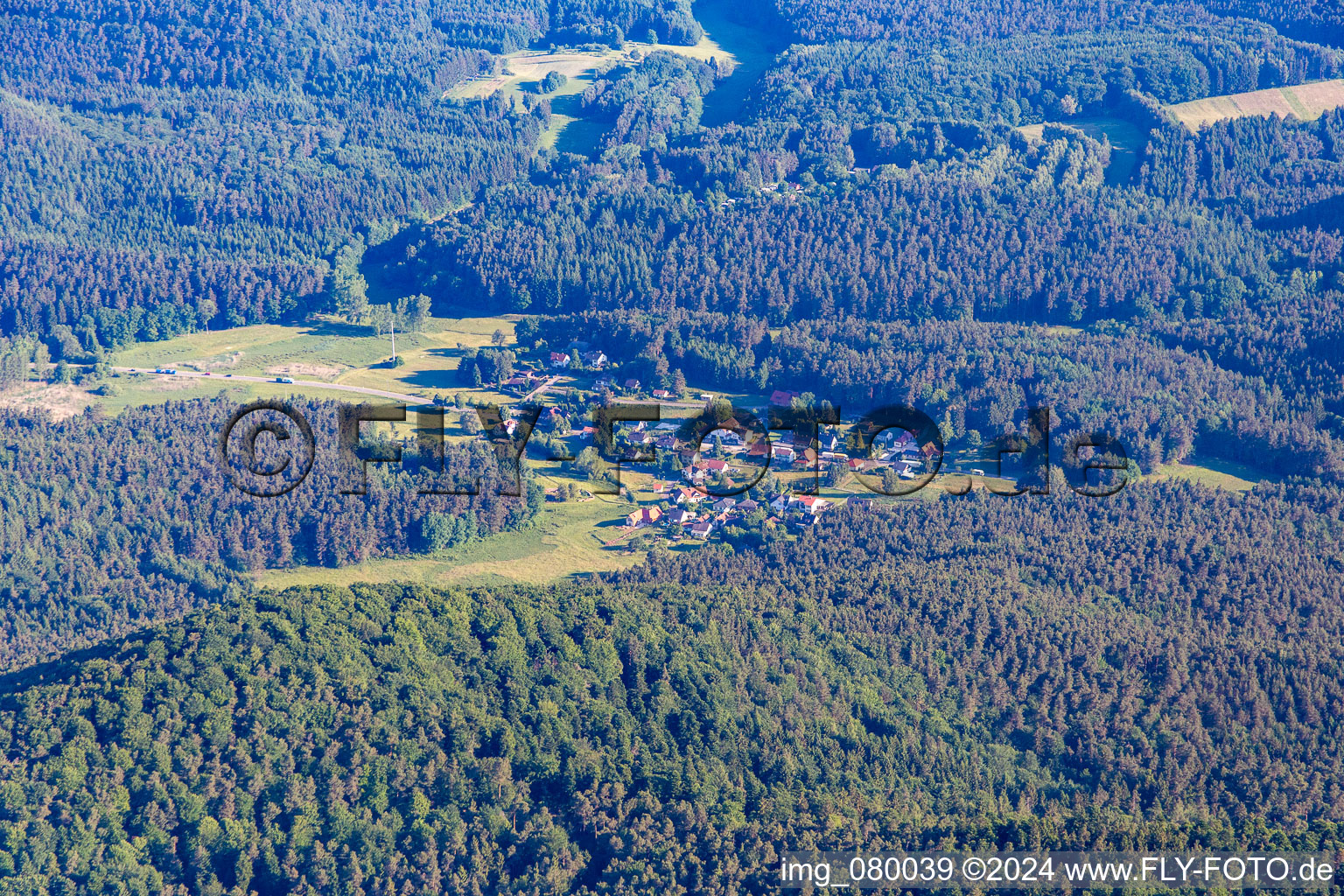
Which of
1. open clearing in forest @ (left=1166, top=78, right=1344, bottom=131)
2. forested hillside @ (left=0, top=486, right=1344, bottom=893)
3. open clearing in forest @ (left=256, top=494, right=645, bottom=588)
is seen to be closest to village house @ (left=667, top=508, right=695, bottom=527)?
open clearing in forest @ (left=256, top=494, right=645, bottom=588)

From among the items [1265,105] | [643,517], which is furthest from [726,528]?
[1265,105]

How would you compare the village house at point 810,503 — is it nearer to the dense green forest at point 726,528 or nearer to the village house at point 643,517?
the dense green forest at point 726,528

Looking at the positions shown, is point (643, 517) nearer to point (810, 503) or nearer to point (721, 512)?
point (721, 512)

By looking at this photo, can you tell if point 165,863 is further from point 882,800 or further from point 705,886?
point 882,800

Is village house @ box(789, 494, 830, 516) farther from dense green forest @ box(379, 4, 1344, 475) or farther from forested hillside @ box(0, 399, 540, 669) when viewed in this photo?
forested hillside @ box(0, 399, 540, 669)

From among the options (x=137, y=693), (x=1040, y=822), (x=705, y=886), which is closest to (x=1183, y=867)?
(x=1040, y=822)
